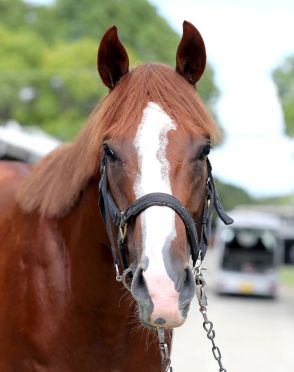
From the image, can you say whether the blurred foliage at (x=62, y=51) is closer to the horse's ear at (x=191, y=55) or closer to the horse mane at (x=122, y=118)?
the horse mane at (x=122, y=118)

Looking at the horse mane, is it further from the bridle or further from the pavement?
the pavement

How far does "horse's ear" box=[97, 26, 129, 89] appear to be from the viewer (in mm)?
2578

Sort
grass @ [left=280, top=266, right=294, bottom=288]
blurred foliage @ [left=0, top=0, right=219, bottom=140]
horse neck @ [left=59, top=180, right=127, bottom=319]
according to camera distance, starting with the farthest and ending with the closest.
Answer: grass @ [left=280, top=266, right=294, bottom=288] → blurred foliage @ [left=0, top=0, right=219, bottom=140] → horse neck @ [left=59, top=180, right=127, bottom=319]

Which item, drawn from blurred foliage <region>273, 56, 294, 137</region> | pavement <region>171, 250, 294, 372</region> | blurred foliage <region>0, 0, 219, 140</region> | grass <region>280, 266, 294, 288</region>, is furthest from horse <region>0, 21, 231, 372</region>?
grass <region>280, 266, 294, 288</region>

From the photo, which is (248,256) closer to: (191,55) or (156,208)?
(191,55)

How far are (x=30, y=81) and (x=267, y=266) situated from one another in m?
10.3

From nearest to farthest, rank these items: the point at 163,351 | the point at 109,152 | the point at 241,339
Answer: the point at 109,152
the point at 163,351
the point at 241,339

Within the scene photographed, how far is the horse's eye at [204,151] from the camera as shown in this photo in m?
2.41

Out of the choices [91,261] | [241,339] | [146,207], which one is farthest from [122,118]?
[241,339]

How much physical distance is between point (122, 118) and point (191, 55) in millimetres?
423

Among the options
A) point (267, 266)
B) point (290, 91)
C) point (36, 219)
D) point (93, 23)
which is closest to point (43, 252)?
point (36, 219)

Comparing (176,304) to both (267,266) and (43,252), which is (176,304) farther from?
(267,266)

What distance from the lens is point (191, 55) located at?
266 cm

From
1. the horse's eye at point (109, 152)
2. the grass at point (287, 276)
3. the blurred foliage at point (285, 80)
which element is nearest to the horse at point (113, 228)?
the horse's eye at point (109, 152)
